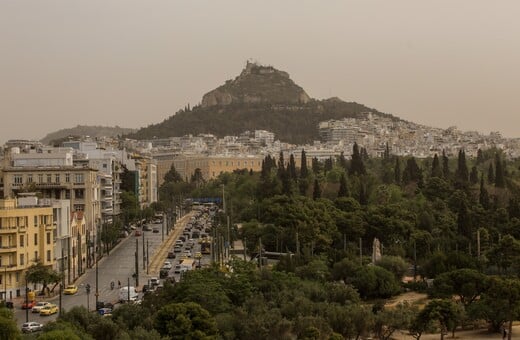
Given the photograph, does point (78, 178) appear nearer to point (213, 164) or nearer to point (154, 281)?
point (154, 281)

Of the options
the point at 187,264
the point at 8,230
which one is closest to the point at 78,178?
the point at 187,264

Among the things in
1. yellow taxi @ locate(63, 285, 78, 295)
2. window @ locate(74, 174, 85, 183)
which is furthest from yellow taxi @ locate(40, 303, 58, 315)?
window @ locate(74, 174, 85, 183)

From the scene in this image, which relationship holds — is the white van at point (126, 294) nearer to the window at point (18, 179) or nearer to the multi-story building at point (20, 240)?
the multi-story building at point (20, 240)

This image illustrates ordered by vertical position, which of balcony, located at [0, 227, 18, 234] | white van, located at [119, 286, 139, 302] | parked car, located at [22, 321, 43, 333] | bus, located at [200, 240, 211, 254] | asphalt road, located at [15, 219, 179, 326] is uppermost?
balcony, located at [0, 227, 18, 234]

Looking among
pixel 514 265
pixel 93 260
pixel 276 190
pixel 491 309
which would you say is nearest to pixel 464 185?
pixel 276 190

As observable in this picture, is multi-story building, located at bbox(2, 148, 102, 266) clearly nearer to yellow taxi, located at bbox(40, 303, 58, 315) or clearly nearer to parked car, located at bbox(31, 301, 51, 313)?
parked car, located at bbox(31, 301, 51, 313)
